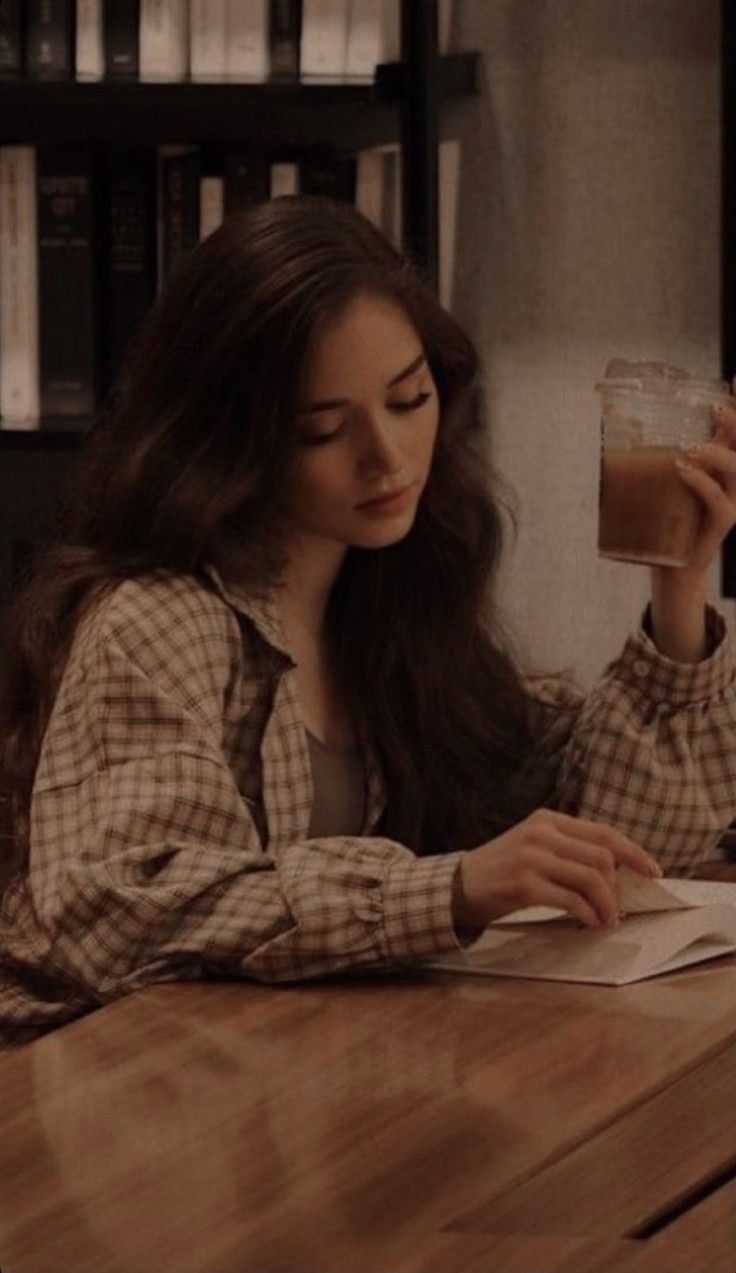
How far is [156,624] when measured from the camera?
1.85m

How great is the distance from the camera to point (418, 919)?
162cm

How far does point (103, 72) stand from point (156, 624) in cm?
111

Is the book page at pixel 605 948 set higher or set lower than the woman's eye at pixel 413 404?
lower

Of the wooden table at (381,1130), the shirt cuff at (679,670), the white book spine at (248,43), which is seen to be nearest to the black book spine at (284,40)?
the white book spine at (248,43)

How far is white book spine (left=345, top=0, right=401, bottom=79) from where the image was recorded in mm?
2760

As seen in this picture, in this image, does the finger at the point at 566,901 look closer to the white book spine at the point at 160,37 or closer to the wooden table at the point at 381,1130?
the wooden table at the point at 381,1130

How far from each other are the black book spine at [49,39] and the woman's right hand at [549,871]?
4.63 ft

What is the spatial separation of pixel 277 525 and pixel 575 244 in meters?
1.15

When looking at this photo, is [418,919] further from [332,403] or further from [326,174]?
[326,174]

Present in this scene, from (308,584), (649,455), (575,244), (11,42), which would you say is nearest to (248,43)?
(11,42)

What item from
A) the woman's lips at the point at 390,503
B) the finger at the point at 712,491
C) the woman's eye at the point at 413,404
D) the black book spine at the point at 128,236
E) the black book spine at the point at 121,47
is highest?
the black book spine at the point at 121,47

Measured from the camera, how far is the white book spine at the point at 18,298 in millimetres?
2842

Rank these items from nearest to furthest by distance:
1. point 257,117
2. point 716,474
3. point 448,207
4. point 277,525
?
point 716,474 < point 277,525 < point 257,117 < point 448,207

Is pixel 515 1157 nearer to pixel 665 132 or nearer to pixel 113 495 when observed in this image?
pixel 113 495
